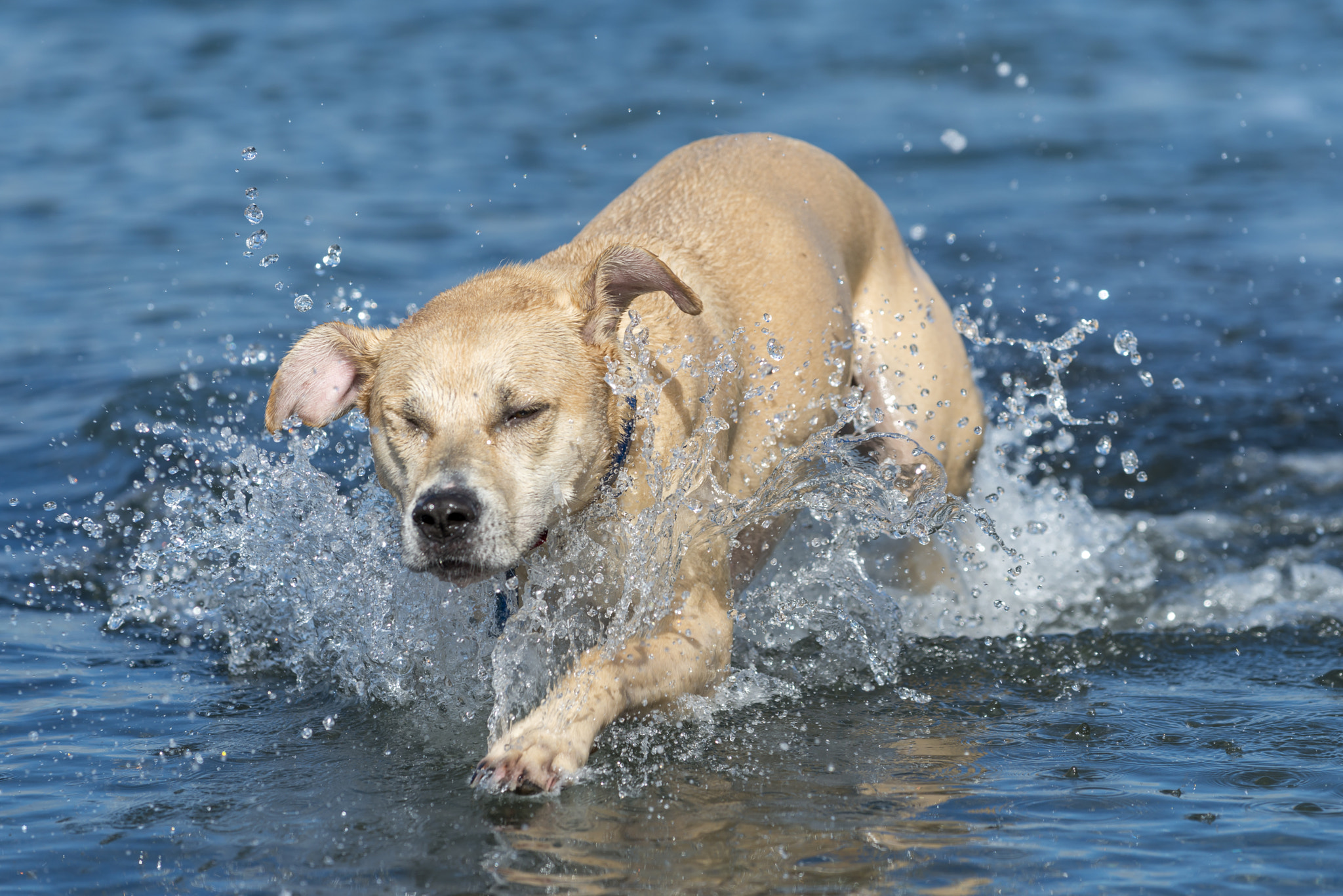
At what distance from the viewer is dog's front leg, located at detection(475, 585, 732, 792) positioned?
395 centimetres

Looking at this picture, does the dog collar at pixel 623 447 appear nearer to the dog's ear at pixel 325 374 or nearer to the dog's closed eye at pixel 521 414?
the dog's closed eye at pixel 521 414

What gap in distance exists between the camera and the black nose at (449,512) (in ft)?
12.6

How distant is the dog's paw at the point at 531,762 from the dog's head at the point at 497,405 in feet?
1.61

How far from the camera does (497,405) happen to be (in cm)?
405

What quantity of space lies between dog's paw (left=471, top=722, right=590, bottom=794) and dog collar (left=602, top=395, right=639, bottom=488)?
0.79 metres

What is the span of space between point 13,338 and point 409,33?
10990 millimetres

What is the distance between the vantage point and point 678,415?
14.3ft

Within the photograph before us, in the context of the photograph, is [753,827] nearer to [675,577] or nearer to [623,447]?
[675,577]

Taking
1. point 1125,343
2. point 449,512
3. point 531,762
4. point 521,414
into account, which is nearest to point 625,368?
point 521,414

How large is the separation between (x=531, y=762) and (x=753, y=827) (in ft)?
2.11

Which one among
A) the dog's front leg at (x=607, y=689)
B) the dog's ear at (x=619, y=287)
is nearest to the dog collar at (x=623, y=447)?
the dog's ear at (x=619, y=287)

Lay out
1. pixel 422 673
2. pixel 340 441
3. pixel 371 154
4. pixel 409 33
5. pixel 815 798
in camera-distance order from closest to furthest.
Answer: pixel 815 798 → pixel 422 673 → pixel 340 441 → pixel 371 154 → pixel 409 33

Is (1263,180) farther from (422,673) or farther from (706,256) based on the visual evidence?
(422,673)

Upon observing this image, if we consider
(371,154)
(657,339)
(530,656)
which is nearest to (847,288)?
(657,339)
